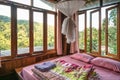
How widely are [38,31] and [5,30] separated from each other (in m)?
1.00

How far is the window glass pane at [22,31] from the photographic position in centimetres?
313

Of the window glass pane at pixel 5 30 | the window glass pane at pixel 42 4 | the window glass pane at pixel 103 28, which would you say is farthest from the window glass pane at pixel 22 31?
the window glass pane at pixel 103 28

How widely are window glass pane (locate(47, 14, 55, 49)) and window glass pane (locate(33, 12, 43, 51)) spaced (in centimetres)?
28

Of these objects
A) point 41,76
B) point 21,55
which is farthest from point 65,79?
point 21,55

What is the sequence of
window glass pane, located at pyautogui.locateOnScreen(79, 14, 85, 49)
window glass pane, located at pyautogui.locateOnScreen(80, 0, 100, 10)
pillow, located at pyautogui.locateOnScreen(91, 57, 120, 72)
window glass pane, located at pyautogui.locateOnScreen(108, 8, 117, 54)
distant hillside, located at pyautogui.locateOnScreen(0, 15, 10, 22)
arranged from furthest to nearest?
1. window glass pane, located at pyautogui.locateOnScreen(79, 14, 85, 49)
2. window glass pane, located at pyautogui.locateOnScreen(80, 0, 100, 10)
3. window glass pane, located at pyautogui.locateOnScreen(108, 8, 117, 54)
4. distant hillside, located at pyautogui.locateOnScreen(0, 15, 10, 22)
5. pillow, located at pyautogui.locateOnScreen(91, 57, 120, 72)

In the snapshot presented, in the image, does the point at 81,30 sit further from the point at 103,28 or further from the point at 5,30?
the point at 5,30

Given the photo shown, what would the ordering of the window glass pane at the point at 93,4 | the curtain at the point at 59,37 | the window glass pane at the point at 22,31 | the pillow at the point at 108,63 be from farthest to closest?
1. the curtain at the point at 59,37
2. the window glass pane at the point at 93,4
3. the window glass pane at the point at 22,31
4. the pillow at the point at 108,63

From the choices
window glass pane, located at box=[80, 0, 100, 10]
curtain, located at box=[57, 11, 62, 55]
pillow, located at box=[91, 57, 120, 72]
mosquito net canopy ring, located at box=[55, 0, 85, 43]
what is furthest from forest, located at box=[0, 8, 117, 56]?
mosquito net canopy ring, located at box=[55, 0, 85, 43]

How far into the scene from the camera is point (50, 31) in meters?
3.94

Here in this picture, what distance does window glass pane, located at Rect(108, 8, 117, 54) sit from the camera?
294cm

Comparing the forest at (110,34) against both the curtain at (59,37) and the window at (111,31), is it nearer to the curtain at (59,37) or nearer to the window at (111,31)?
the window at (111,31)

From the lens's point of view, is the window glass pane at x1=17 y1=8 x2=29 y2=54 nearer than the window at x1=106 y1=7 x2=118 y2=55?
No

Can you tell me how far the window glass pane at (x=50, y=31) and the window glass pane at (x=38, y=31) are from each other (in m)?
0.28

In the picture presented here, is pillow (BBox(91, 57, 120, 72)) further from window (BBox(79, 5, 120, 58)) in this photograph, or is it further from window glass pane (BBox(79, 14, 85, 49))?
window glass pane (BBox(79, 14, 85, 49))
